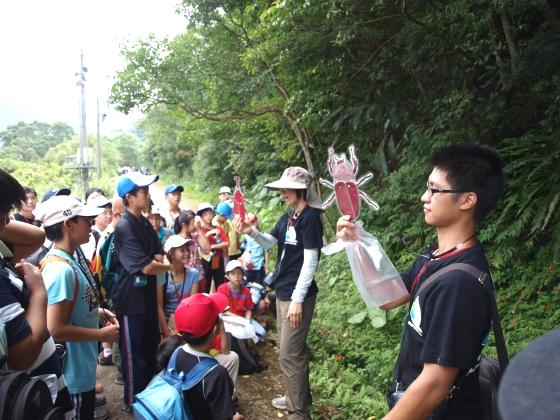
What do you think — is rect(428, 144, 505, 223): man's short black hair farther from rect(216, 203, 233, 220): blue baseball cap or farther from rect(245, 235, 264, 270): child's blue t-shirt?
rect(216, 203, 233, 220): blue baseball cap

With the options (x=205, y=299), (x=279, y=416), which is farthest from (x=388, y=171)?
(x=205, y=299)

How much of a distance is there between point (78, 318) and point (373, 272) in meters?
1.89

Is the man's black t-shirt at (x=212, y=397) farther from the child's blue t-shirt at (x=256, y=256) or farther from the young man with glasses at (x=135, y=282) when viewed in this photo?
the child's blue t-shirt at (x=256, y=256)

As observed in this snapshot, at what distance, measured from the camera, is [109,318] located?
3277mm

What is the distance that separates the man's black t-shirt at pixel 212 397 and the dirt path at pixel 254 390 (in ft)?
5.15

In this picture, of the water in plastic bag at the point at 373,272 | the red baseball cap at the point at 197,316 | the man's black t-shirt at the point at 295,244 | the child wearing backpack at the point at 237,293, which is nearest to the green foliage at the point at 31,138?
the child wearing backpack at the point at 237,293

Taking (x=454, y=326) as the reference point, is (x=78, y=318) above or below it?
below

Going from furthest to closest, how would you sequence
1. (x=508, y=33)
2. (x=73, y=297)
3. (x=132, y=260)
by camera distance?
(x=508, y=33), (x=132, y=260), (x=73, y=297)

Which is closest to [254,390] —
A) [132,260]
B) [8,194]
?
[132,260]

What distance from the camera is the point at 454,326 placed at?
141 centimetres

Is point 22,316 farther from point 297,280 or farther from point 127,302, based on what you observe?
point 297,280

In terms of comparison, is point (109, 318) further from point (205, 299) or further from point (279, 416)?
point (279, 416)

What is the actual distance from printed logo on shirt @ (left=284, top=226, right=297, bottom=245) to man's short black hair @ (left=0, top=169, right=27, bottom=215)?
2.04 meters

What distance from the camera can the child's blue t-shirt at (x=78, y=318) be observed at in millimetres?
2443
